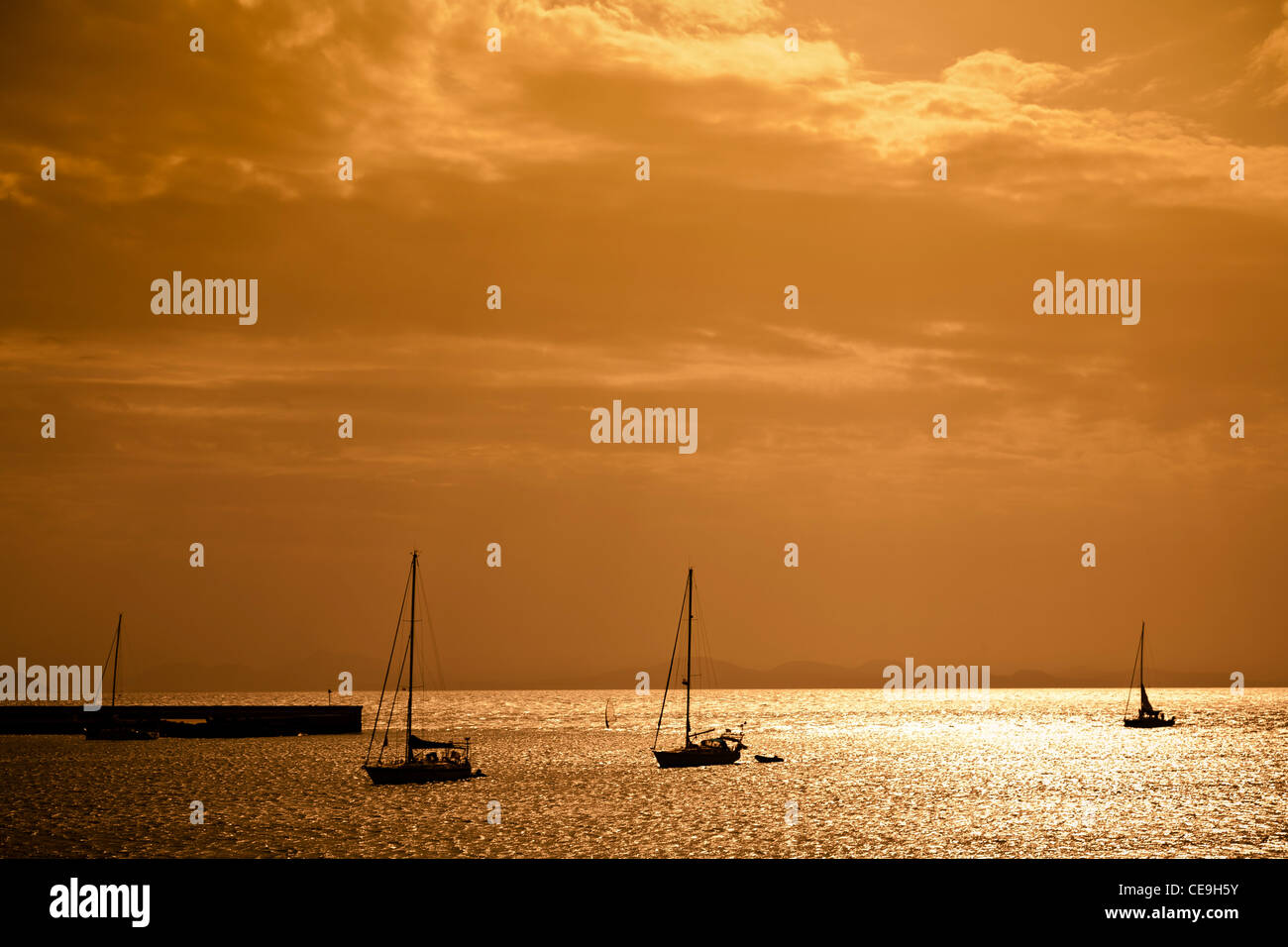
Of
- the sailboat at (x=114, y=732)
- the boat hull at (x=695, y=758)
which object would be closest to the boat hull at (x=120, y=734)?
the sailboat at (x=114, y=732)

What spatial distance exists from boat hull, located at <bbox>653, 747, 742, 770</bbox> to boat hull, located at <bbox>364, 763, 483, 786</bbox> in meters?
23.7

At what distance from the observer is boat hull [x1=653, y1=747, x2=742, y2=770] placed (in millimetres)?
108938

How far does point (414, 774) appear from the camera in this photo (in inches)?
3561

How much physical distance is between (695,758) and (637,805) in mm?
28098

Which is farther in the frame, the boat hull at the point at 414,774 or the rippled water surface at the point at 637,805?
the boat hull at the point at 414,774

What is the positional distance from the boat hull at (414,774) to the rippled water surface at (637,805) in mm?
1100

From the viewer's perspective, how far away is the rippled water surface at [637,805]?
206 feet

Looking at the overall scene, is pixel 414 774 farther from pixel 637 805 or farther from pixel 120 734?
pixel 120 734

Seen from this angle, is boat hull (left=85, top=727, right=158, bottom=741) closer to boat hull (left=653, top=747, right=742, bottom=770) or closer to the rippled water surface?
the rippled water surface

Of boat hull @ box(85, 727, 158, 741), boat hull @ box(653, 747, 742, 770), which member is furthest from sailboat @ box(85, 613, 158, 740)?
boat hull @ box(653, 747, 742, 770)

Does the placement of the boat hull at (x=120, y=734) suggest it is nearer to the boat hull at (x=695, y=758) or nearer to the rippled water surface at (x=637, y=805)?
the rippled water surface at (x=637, y=805)
